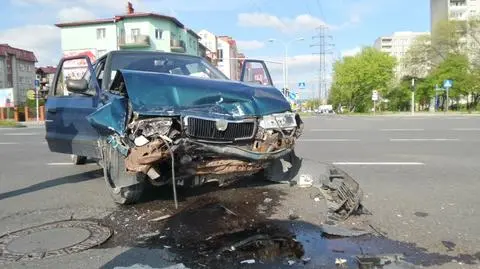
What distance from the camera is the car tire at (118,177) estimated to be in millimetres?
5285

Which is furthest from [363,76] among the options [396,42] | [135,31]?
[396,42]

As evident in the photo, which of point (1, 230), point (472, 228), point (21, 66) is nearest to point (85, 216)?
point (1, 230)

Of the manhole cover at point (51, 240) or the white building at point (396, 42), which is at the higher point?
the white building at point (396, 42)

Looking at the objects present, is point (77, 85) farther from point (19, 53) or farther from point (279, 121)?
point (19, 53)

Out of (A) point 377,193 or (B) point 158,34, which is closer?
(A) point 377,193

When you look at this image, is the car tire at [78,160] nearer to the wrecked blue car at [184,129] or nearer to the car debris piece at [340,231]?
the wrecked blue car at [184,129]

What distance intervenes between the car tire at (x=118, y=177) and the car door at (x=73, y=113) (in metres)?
0.70

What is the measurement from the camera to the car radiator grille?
479 cm

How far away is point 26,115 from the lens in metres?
43.2

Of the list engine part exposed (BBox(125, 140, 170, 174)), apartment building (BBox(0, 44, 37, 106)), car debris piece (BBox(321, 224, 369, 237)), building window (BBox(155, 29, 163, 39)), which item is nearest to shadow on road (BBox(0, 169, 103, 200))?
engine part exposed (BBox(125, 140, 170, 174))

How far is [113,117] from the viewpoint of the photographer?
4945mm

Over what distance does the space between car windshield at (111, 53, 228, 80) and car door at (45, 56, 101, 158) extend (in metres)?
0.45

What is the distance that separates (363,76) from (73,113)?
7366 centimetres

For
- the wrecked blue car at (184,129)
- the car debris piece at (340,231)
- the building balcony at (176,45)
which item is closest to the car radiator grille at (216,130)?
the wrecked blue car at (184,129)
